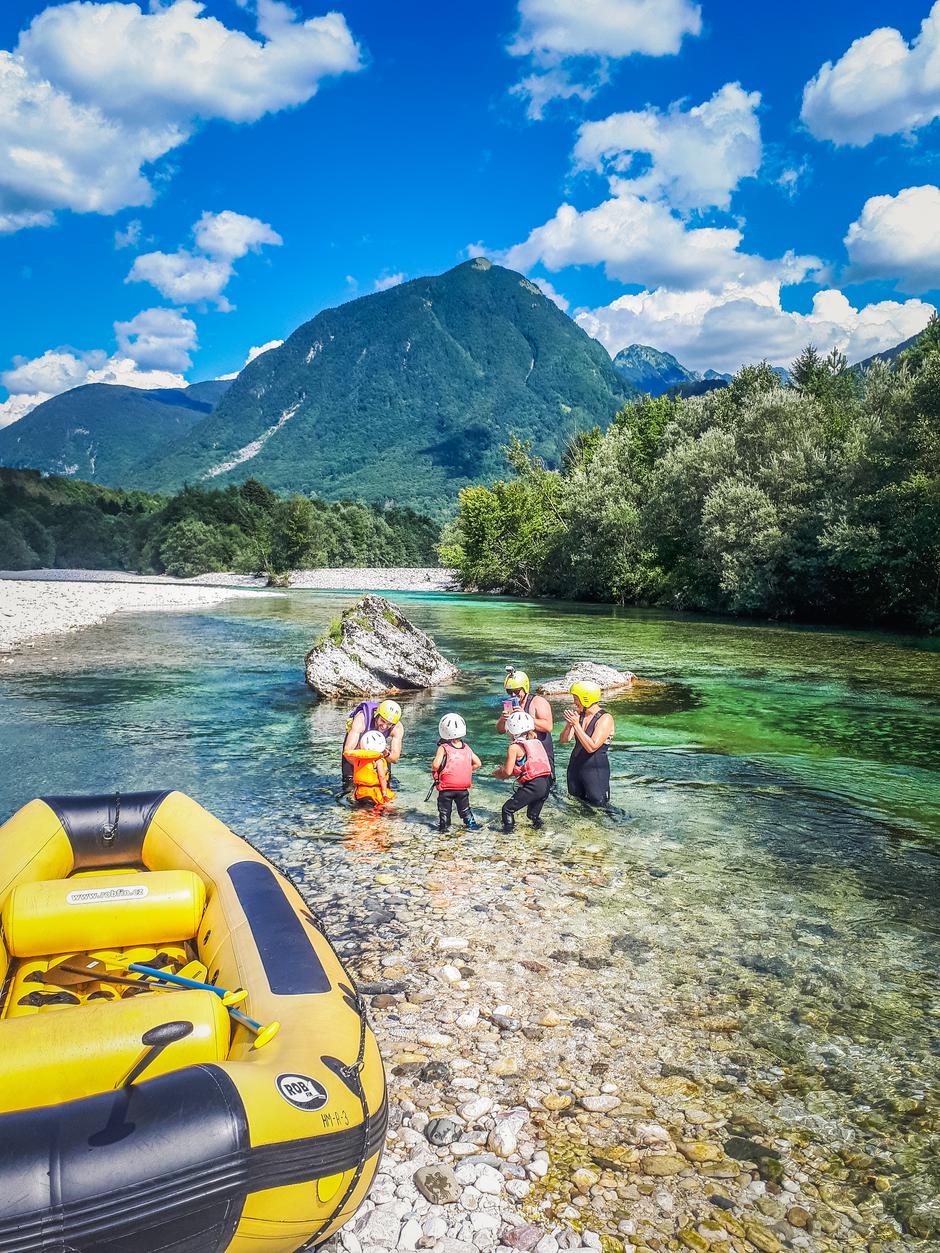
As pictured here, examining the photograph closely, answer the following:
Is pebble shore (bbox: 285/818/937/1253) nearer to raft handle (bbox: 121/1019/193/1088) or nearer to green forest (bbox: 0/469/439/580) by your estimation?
raft handle (bbox: 121/1019/193/1088)

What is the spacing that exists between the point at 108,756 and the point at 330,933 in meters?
7.53

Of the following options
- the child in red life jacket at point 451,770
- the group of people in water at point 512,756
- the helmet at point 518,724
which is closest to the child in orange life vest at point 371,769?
the group of people in water at point 512,756

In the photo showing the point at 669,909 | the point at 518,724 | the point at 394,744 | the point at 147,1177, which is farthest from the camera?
the point at 394,744

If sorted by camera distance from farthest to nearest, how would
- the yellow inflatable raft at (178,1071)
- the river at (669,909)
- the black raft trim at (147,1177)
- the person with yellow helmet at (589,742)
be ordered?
the person with yellow helmet at (589,742) < the river at (669,909) < the yellow inflatable raft at (178,1071) < the black raft trim at (147,1177)

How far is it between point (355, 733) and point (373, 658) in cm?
932

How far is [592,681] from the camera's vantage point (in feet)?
58.0

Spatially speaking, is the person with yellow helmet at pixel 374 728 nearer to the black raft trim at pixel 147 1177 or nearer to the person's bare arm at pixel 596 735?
the person's bare arm at pixel 596 735

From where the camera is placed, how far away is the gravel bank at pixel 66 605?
28953 mm

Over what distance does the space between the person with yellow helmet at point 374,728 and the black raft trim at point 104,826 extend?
400 centimetres

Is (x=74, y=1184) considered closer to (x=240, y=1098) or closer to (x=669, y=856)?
(x=240, y=1098)

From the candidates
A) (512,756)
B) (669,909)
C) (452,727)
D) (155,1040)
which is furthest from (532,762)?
(155,1040)

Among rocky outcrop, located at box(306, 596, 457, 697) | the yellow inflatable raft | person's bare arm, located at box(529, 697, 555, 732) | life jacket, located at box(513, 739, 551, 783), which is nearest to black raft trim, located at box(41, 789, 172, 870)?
the yellow inflatable raft

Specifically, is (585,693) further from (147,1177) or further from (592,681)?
(592,681)

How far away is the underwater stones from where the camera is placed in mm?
3750
